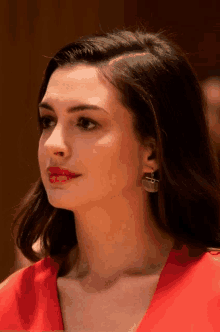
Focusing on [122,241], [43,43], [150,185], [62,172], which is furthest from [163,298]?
[43,43]

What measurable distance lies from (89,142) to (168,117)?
0.22 meters

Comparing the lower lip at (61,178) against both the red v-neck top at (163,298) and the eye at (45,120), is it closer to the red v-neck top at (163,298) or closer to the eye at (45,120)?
the eye at (45,120)

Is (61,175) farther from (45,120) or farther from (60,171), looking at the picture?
(45,120)

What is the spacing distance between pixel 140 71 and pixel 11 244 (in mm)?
1232

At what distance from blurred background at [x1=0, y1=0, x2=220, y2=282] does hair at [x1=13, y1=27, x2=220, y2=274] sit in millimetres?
752

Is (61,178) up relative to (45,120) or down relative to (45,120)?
down

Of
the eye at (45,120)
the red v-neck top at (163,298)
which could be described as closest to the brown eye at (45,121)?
the eye at (45,120)

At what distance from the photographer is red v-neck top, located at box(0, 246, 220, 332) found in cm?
113

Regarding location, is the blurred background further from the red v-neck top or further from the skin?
the skin

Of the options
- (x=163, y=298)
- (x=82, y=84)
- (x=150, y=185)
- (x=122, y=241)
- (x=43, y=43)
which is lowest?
(x=163, y=298)

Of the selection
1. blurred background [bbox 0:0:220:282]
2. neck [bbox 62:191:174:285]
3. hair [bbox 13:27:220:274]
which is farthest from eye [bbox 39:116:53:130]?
blurred background [bbox 0:0:220:282]

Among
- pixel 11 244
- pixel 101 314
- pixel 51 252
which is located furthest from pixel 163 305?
pixel 11 244

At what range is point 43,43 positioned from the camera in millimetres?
2150

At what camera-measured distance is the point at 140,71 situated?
1.25m
